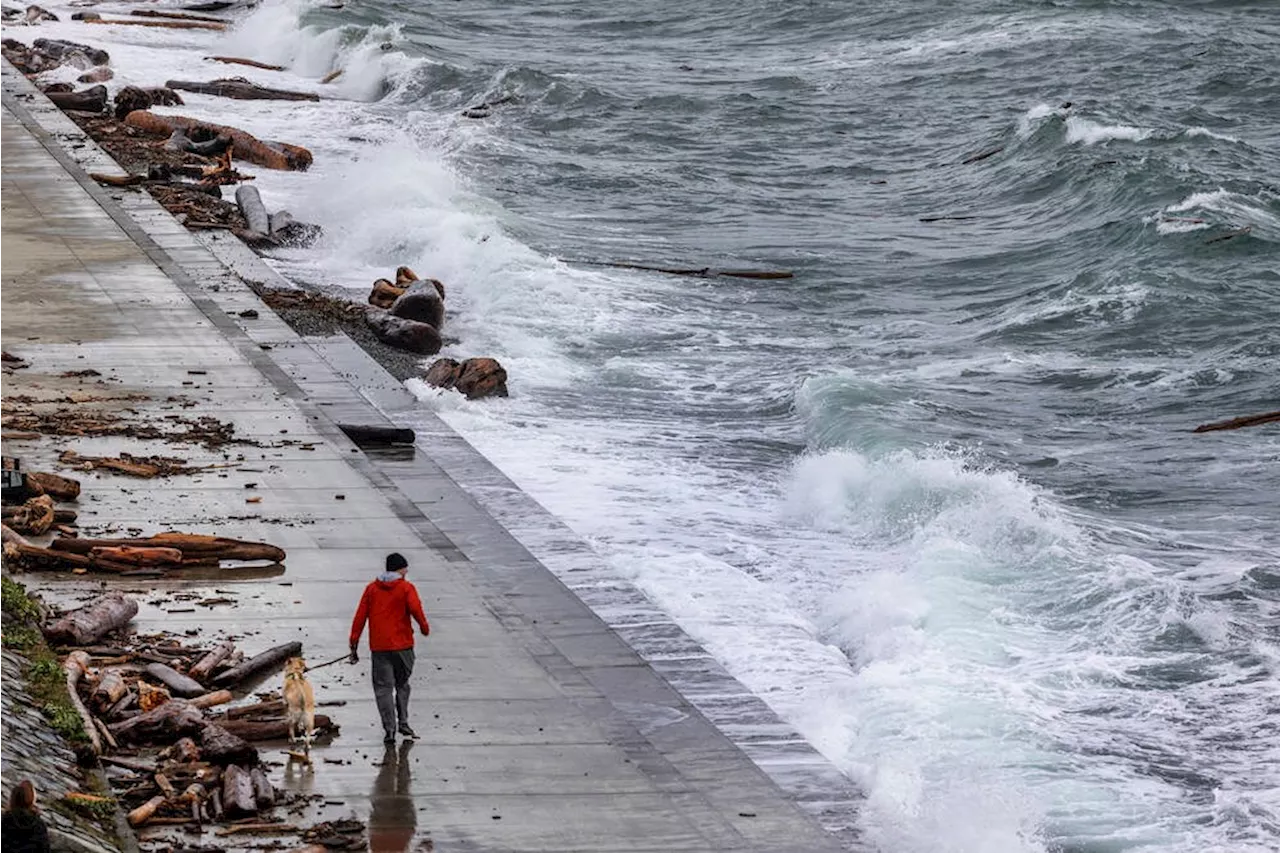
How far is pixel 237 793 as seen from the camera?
471 inches

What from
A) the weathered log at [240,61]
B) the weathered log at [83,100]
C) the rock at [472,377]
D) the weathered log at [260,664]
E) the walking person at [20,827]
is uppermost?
the walking person at [20,827]

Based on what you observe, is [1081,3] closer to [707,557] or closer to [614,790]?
[707,557]

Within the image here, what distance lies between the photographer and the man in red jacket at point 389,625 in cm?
1277

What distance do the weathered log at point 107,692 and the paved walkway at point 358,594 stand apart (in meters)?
1.35

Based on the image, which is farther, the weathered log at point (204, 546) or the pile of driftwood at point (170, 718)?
the weathered log at point (204, 546)

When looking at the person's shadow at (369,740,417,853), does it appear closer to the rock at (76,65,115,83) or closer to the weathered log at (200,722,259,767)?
the weathered log at (200,722,259,767)

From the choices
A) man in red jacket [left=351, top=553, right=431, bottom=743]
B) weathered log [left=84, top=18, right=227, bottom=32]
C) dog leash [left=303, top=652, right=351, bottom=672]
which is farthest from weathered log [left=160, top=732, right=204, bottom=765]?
weathered log [left=84, top=18, right=227, bottom=32]

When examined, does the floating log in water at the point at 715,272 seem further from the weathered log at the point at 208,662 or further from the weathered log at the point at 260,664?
the weathered log at the point at 208,662

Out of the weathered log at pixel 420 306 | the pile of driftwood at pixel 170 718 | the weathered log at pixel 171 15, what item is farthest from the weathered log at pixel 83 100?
the pile of driftwood at pixel 170 718

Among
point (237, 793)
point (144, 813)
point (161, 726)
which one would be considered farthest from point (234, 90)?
point (144, 813)

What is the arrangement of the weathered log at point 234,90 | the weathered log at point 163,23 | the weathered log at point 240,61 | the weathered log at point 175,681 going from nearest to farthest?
1. the weathered log at point 175,681
2. the weathered log at point 234,90
3. the weathered log at point 240,61
4. the weathered log at point 163,23

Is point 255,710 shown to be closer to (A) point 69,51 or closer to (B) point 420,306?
(B) point 420,306

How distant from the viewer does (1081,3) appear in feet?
208

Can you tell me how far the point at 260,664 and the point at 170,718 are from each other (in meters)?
1.25
